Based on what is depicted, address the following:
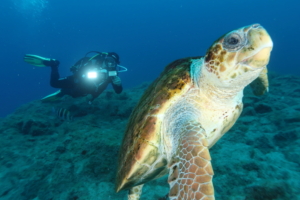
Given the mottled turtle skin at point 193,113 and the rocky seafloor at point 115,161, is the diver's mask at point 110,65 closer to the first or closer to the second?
the rocky seafloor at point 115,161

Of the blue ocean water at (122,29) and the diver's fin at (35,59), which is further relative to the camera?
the blue ocean water at (122,29)

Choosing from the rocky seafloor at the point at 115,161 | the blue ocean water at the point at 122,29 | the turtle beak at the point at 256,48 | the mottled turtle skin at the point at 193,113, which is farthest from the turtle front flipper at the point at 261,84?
the blue ocean water at the point at 122,29

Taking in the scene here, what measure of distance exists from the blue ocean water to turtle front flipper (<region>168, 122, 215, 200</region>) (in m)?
75.3

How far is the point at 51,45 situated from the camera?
332 feet

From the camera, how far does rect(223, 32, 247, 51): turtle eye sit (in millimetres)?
1412

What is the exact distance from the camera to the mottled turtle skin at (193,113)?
51.1 inches

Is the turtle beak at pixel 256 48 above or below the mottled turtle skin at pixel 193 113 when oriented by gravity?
above

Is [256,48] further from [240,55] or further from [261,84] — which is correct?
[261,84]

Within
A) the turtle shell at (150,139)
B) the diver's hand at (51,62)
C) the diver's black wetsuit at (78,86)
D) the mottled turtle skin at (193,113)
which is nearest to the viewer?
the mottled turtle skin at (193,113)

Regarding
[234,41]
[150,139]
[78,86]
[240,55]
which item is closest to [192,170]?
[150,139]

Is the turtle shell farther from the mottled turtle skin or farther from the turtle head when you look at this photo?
the turtle head

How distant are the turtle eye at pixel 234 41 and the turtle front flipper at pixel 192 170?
0.81 m

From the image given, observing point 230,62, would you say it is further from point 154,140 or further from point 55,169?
point 55,169

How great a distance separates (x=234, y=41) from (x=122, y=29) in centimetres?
13614
